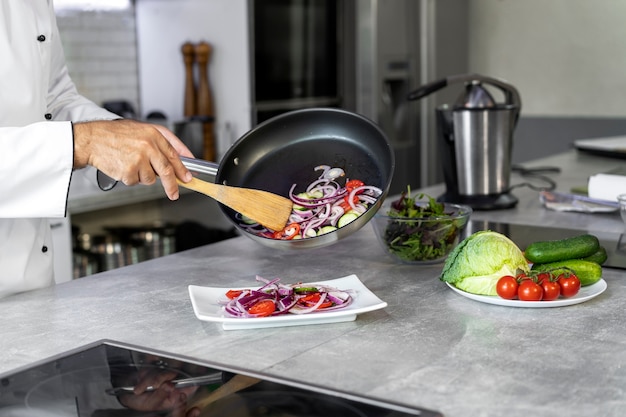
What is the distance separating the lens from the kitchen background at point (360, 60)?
12.9ft

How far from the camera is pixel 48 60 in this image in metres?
1.92

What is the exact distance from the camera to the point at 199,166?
155cm

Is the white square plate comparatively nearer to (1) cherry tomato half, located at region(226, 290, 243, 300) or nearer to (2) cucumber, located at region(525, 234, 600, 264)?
(1) cherry tomato half, located at region(226, 290, 243, 300)

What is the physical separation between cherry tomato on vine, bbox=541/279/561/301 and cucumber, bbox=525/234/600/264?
138 mm

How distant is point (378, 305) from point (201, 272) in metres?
0.53

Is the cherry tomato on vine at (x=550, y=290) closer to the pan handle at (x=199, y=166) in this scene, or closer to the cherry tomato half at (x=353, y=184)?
the cherry tomato half at (x=353, y=184)

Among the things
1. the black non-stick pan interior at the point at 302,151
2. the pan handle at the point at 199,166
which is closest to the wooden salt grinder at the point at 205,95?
the black non-stick pan interior at the point at 302,151

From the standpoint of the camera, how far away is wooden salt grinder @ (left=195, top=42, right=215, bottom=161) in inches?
154

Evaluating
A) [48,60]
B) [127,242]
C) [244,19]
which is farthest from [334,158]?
[244,19]

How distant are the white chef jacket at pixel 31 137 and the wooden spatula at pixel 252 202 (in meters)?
0.24

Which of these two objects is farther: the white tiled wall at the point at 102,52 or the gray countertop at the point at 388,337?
the white tiled wall at the point at 102,52

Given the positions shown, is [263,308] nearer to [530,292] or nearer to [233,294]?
[233,294]

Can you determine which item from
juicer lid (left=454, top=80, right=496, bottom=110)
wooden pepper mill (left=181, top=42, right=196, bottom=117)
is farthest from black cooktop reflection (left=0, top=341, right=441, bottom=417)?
wooden pepper mill (left=181, top=42, right=196, bottom=117)

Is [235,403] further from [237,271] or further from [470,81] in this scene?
[470,81]
